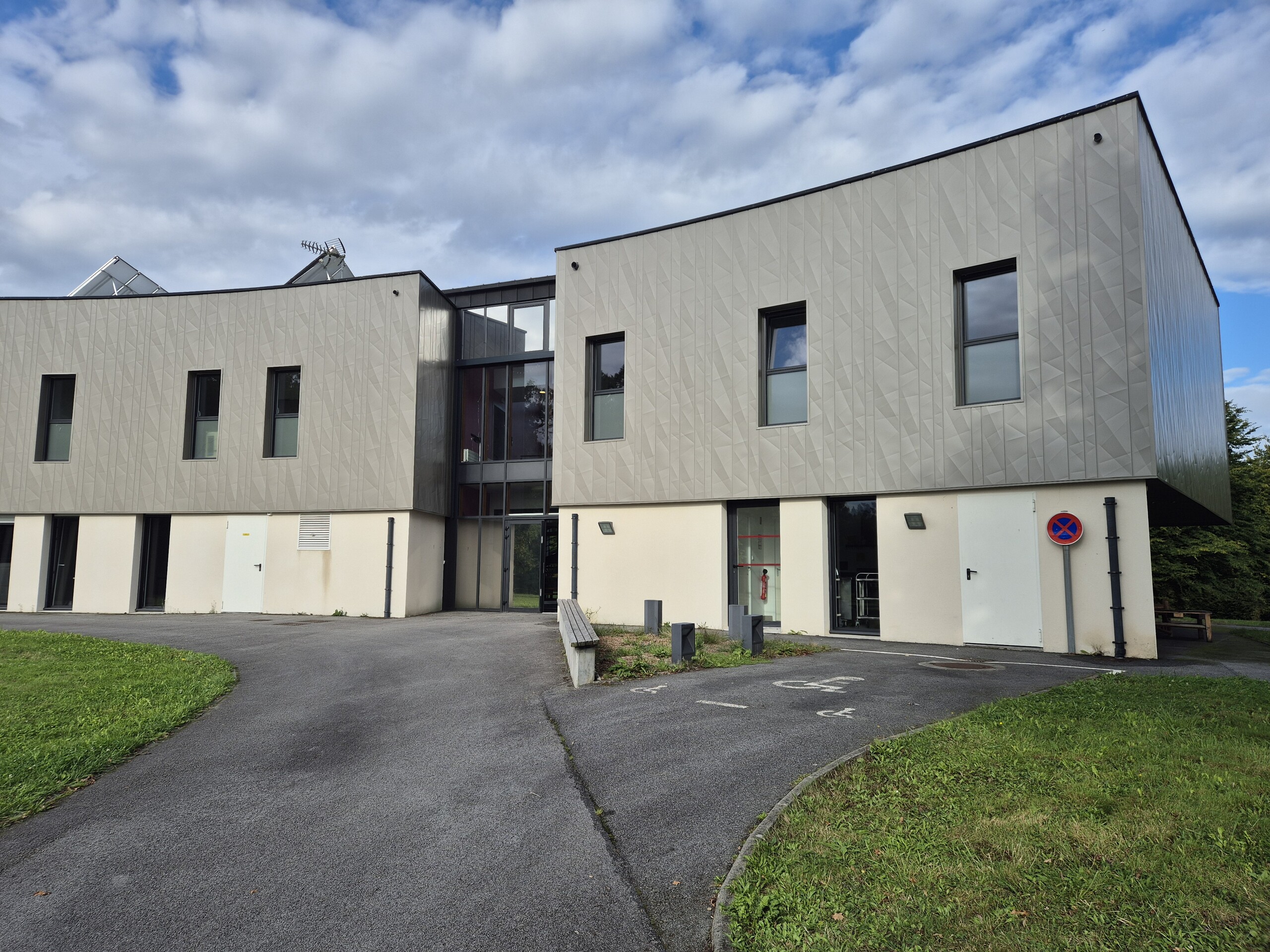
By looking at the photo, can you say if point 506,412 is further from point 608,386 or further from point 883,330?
point 883,330

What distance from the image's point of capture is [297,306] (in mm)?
20109

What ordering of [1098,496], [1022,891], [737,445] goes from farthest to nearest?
[737,445]
[1098,496]
[1022,891]

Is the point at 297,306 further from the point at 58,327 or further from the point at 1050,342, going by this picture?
the point at 1050,342

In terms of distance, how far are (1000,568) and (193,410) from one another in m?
19.9

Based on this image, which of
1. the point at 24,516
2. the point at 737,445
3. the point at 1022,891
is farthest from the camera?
the point at 24,516

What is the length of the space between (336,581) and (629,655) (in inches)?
442

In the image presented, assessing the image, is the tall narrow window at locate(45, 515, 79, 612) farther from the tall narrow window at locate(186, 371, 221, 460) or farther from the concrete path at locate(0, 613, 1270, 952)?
the concrete path at locate(0, 613, 1270, 952)

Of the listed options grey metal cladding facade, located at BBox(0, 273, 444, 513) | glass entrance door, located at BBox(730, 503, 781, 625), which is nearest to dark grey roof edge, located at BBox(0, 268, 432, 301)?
grey metal cladding facade, located at BBox(0, 273, 444, 513)

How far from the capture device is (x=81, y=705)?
24.9 ft

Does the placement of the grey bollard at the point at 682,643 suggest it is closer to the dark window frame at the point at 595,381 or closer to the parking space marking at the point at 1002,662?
the parking space marking at the point at 1002,662

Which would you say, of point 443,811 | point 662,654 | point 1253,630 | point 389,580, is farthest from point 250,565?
point 1253,630

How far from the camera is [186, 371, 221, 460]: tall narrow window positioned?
67.2 feet

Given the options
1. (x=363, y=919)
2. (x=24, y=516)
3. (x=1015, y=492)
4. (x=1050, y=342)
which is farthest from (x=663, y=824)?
(x=24, y=516)

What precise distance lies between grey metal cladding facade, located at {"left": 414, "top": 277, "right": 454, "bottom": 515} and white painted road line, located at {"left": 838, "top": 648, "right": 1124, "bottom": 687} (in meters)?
11.4
